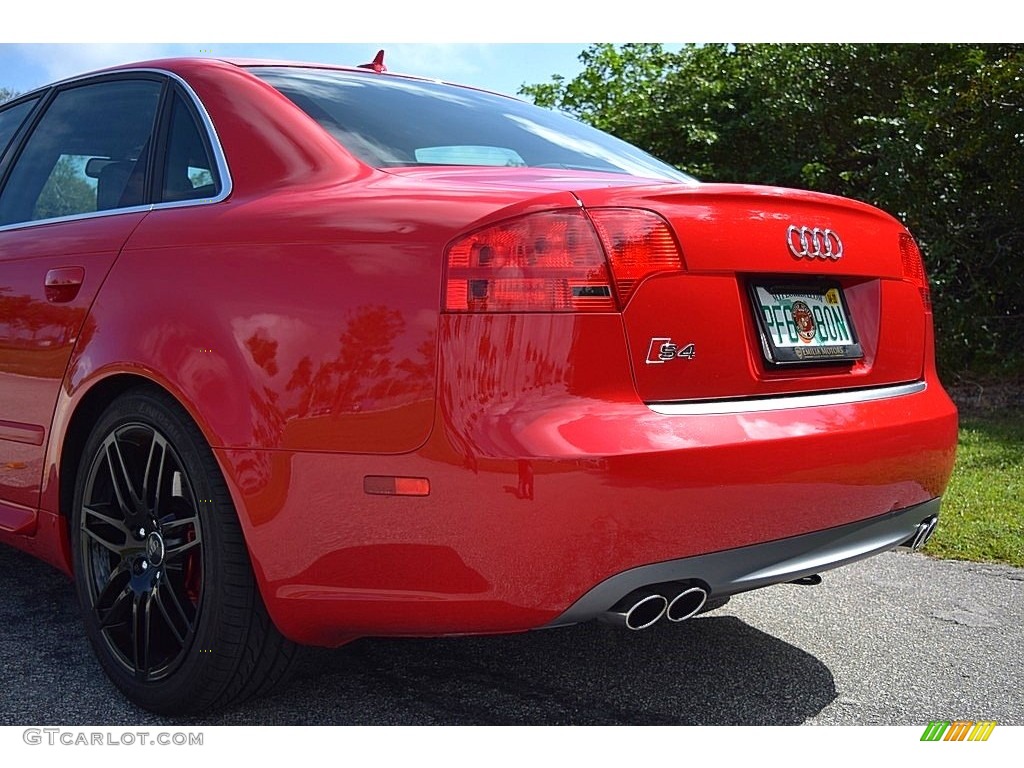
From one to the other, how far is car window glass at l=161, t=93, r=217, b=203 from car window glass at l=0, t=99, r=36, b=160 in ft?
3.40

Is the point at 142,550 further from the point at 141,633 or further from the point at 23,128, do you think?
the point at 23,128

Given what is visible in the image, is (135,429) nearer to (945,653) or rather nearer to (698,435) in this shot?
(698,435)

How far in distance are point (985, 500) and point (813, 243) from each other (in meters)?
3.45

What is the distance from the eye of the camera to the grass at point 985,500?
183 inches

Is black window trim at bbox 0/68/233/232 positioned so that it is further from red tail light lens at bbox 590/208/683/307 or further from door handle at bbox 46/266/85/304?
red tail light lens at bbox 590/208/683/307

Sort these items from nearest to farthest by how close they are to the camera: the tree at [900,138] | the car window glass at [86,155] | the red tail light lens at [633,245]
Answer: the red tail light lens at [633,245] → the car window glass at [86,155] → the tree at [900,138]

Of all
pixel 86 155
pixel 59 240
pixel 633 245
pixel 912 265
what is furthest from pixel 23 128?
pixel 912 265

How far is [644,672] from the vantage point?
3.08m

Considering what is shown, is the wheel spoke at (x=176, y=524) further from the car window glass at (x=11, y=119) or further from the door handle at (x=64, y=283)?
the car window glass at (x=11, y=119)

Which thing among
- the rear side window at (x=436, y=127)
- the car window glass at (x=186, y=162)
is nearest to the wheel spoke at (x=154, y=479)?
the car window glass at (x=186, y=162)

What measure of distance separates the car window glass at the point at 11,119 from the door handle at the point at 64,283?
103cm

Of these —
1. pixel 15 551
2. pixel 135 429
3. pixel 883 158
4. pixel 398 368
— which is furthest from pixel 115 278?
pixel 883 158

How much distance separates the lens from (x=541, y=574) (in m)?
2.17

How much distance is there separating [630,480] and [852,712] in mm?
1120
